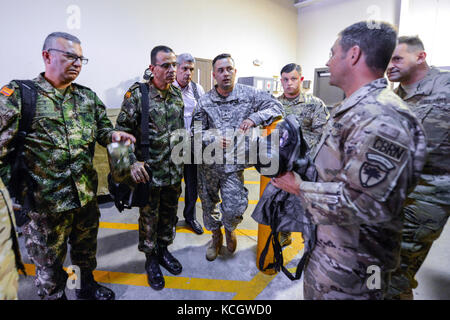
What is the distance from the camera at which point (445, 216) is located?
1645 mm

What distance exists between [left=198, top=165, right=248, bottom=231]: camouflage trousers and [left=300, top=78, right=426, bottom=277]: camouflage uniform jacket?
1.30 metres

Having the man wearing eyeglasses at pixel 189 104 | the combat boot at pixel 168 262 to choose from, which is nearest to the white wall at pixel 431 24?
the man wearing eyeglasses at pixel 189 104

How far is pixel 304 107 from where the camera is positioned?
10.4 ft

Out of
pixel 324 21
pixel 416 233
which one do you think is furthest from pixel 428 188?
pixel 324 21

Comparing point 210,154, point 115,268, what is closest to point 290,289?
point 210,154

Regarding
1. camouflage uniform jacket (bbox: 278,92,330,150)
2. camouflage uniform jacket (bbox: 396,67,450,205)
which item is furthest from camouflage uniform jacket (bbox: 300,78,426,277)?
camouflage uniform jacket (bbox: 278,92,330,150)

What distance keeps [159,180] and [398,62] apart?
2139 mm

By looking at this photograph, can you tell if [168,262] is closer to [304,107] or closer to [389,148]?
[389,148]

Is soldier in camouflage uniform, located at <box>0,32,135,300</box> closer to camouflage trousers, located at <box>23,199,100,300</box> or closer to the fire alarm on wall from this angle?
camouflage trousers, located at <box>23,199,100,300</box>

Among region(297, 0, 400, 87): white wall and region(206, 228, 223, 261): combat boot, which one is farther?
region(297, 0, 400, 87): white wall

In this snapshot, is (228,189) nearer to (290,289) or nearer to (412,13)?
(290,289)

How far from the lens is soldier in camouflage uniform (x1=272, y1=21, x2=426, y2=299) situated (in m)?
0.89

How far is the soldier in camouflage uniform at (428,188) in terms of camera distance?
1.62m

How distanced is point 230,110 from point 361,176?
1.71 metres
